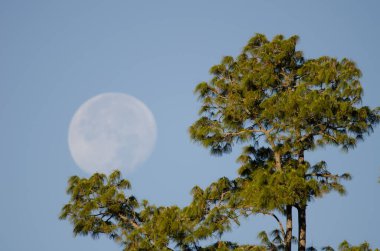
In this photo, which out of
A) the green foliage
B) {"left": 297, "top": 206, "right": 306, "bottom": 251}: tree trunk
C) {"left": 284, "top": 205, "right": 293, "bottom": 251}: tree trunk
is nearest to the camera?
the green foliage

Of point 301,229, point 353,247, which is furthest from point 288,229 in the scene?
point 353,247

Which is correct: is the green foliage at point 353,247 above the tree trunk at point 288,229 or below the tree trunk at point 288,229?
below

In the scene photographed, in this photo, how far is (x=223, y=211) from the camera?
39.7 ft

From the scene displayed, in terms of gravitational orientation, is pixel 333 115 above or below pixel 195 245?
above

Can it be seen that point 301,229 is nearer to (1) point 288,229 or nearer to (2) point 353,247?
(1) point 288,229

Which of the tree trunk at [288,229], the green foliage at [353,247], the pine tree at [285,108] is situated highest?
the pine tree at [285,108]

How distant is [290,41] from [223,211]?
532 centimetres

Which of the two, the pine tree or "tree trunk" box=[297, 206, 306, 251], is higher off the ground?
the pine tree

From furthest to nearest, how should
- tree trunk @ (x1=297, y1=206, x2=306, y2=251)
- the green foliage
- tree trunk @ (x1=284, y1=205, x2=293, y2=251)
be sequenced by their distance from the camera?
tree trunk @ (x1=297, y1=206, x2=306, y2=251) → tree trunk @ (x1=284, y1=205, x2=293, y2=251) → the green foliage

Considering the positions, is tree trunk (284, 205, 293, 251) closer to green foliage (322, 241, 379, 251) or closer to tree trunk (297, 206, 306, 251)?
tree trunk (297, 206, 306, 251)

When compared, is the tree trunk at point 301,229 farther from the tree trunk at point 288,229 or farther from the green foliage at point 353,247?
the green foliage at point 353,247

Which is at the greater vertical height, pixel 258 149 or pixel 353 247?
pixel 258 149

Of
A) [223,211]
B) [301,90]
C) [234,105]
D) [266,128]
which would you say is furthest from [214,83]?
[223,211]

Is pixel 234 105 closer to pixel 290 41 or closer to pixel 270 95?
pixel 270 95
